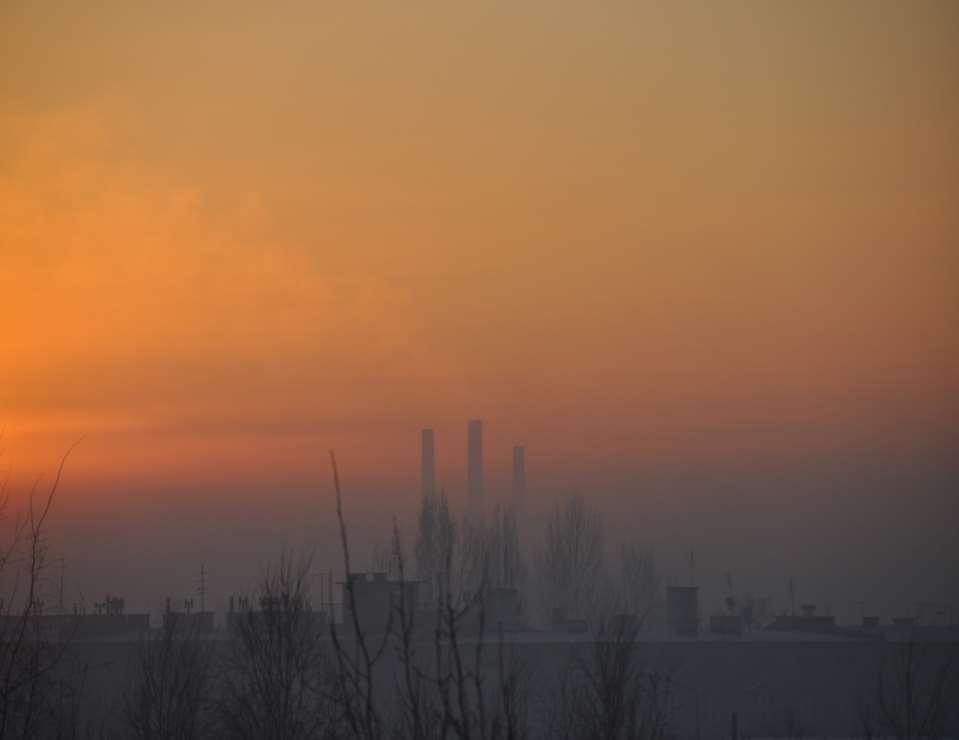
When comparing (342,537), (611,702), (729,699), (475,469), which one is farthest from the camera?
(475,469)

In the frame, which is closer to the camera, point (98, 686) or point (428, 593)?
point (98, 686)

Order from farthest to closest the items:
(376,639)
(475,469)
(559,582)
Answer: (475,469) < (559,582) < (376,639)

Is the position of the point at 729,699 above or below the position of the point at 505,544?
below

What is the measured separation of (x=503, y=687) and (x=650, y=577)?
178ft

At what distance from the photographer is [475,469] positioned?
9144cm

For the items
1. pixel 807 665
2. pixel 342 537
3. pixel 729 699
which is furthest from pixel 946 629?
pixel 342 537

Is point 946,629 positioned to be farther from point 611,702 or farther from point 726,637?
point 611,702

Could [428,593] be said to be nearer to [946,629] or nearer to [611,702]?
[946,629]

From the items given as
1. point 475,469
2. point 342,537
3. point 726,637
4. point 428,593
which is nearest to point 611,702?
point 342,537

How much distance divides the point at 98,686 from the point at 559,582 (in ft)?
81.6

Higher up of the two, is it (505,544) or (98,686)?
(505,544)

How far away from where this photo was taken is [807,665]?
34.0m

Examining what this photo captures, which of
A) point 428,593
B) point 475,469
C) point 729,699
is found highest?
point 475,469

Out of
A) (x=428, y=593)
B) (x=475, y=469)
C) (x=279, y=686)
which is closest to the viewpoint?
(x=279, y=686)
